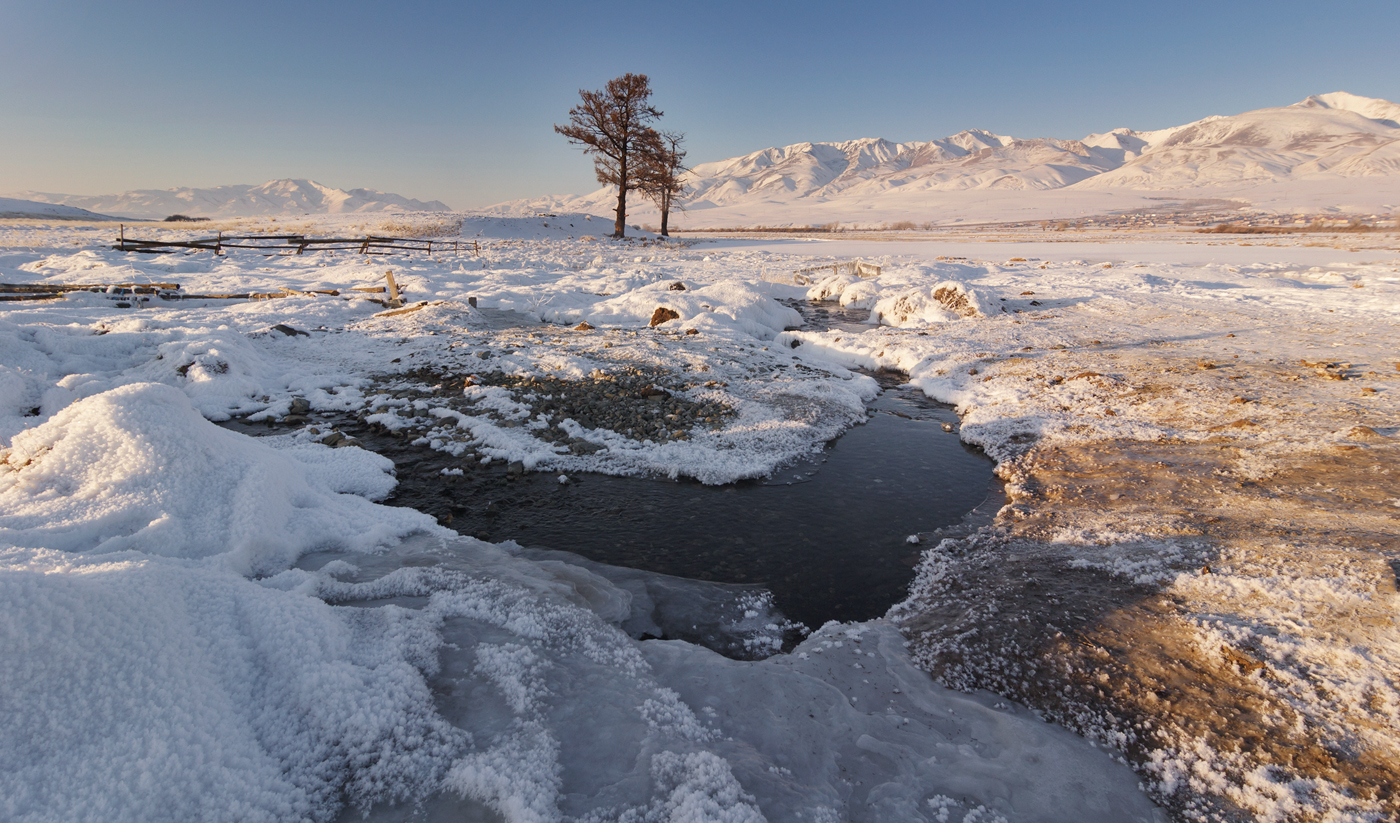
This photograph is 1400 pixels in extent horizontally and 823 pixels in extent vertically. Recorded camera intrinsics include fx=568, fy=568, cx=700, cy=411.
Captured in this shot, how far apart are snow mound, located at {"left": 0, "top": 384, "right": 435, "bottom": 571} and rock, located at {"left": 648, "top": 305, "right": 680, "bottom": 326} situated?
1039cm

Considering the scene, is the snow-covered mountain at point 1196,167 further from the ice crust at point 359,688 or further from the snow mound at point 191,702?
the snow mound at point 191,702

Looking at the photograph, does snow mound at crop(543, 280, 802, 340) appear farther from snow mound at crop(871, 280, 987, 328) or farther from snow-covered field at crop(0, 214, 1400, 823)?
snow-covered field at crop(0, 214, 1400, 823)

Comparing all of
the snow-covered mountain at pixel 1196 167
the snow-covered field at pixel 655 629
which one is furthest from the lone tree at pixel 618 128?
the snow-covered mountain at pixel 1196 167

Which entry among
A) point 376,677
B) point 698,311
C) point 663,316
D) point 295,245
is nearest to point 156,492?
point 376,677

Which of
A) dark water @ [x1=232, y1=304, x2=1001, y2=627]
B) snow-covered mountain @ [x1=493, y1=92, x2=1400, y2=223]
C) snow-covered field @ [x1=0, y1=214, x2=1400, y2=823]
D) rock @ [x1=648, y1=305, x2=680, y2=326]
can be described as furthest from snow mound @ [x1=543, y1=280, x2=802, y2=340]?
snow-covered mountain @ [x1=493, y1=92, x2=1400, y2=223]

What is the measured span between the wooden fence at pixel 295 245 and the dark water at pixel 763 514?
2362 cm

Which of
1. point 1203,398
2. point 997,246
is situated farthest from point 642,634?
point 997,246

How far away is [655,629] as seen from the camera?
14.4 ft

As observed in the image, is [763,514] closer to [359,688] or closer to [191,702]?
[359,688]

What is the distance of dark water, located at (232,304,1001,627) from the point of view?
5180 millimetres

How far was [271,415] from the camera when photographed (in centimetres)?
845

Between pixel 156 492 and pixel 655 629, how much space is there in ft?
11.8

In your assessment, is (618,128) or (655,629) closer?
(655,629)

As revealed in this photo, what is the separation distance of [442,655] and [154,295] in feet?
54.6
